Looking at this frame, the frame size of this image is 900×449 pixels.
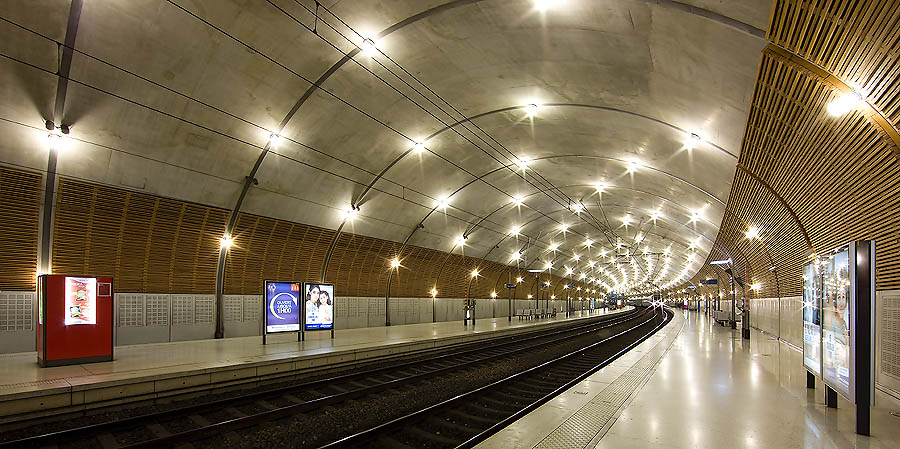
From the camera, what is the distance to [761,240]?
22.1m

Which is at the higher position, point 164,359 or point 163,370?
point 163,370

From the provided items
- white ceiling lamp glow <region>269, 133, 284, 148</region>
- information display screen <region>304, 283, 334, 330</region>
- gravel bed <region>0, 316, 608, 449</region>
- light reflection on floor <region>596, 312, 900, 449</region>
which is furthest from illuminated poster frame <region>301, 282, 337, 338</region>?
light reflection on floor <region>596, 312, 900, 449</region>

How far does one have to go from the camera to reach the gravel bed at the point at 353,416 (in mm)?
7824

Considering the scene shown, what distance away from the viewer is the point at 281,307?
1669cm

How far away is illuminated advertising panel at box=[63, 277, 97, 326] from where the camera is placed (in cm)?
1199

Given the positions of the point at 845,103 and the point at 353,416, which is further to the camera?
the point at 353,416

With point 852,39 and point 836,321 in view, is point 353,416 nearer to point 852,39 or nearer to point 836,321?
point 836,321

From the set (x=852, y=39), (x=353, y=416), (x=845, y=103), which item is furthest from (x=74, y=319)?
(x=845, y=103)

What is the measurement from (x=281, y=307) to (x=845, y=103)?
15.7 metres

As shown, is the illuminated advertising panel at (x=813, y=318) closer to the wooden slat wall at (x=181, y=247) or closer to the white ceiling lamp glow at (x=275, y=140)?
the white ceiling lamp glow at (x=275, y=140)

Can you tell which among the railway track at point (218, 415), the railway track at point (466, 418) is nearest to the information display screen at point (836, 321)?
the railway track at point (466, 418)

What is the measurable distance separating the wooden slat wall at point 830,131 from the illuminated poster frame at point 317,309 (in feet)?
47.8

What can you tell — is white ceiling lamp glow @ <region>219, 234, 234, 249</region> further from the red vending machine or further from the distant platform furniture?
the distant platform furniture

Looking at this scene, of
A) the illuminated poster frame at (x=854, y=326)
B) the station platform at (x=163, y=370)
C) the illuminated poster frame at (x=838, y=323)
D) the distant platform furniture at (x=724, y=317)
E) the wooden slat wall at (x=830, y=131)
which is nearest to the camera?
the illuminated poster frame at (x=854, y=326)
